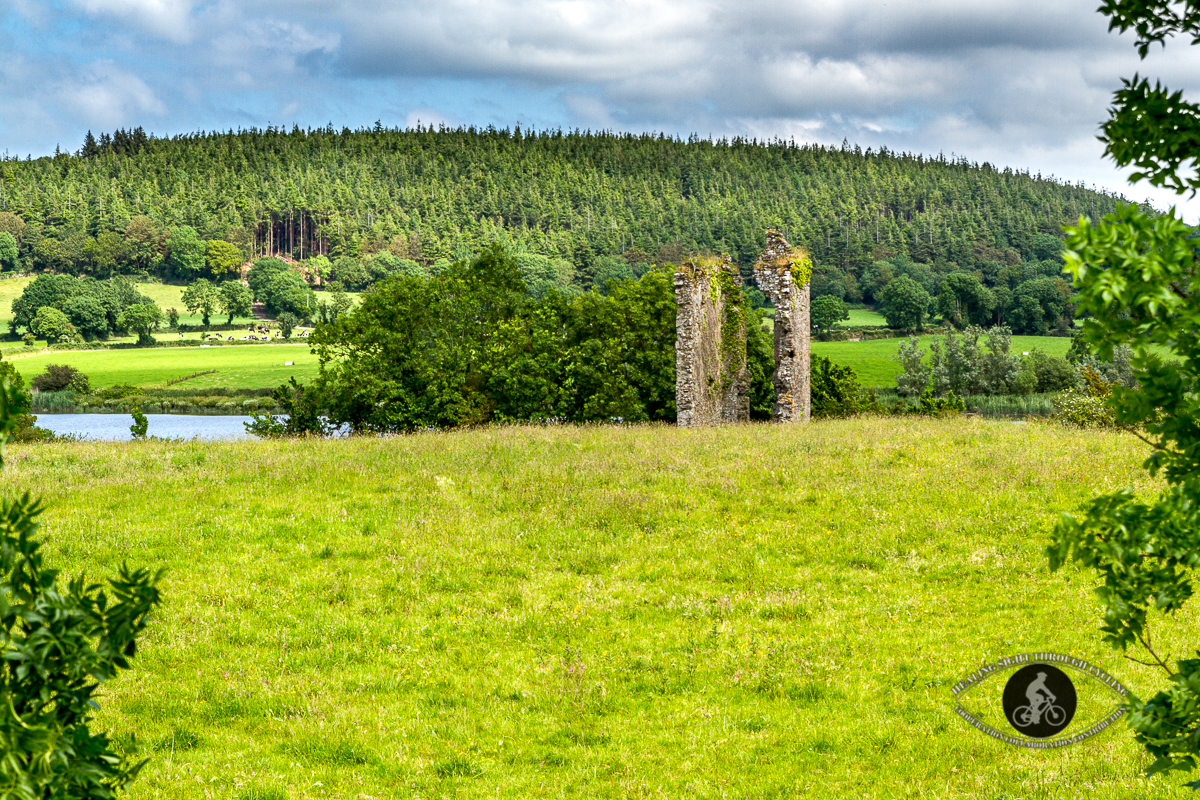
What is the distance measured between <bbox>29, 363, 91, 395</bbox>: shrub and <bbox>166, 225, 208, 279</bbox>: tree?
8595cm

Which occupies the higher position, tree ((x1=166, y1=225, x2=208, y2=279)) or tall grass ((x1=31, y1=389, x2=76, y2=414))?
tree ((x1=166, y1=225, x2=208, y2=279))

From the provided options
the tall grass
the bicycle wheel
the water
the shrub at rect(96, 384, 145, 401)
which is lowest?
the water

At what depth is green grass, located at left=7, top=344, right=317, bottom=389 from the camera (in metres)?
112

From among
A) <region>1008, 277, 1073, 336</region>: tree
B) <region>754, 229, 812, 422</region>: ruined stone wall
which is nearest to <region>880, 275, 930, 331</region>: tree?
<region>1008, 277, 1073, 336</region>: tree

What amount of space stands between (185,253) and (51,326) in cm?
4926

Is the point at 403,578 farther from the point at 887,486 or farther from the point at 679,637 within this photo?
the point at 887,486

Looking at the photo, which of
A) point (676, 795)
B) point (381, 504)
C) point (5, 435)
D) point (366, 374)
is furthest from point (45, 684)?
point (366, 374)

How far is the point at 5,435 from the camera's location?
11.5 feet

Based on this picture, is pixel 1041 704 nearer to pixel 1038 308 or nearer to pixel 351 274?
pixel 1038 308

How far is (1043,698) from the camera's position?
27.5ft

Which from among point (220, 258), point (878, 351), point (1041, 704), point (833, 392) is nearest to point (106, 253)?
point (220, 258)

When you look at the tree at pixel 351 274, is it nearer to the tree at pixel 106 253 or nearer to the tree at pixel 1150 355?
the tree at pixel 106 253

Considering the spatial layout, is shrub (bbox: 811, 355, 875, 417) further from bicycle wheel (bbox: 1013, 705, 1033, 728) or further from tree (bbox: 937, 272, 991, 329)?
tree (bbox: 937, 272, 991, 329)

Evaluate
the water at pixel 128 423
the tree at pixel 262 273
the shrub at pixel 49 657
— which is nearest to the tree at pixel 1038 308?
the water at pixel 128 423
